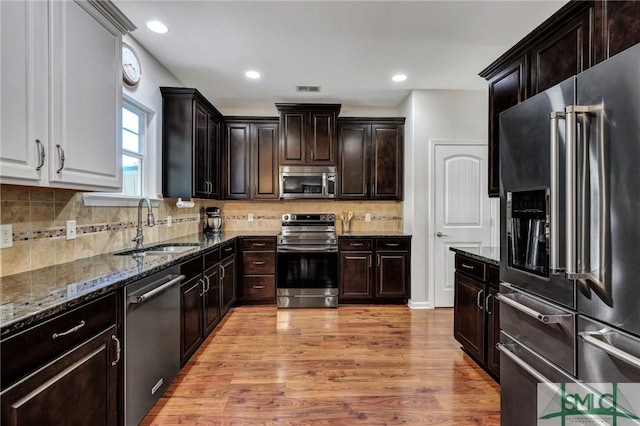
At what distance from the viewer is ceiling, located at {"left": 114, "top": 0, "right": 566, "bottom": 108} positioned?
2287 millimetres

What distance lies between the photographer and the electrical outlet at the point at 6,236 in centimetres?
155

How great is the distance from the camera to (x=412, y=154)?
12.9ft

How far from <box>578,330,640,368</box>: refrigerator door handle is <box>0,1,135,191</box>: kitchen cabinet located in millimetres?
2337

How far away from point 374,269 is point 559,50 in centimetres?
284

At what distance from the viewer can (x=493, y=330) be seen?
2.16 meters

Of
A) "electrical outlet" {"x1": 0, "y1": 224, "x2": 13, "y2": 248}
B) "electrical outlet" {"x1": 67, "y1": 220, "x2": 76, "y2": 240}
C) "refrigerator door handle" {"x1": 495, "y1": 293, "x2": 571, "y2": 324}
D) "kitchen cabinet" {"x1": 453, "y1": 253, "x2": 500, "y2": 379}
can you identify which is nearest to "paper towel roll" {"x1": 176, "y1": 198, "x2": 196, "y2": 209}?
"electrical outlet" {"x1": 67, "y1": 220, "x2": 76, "y2": 240}

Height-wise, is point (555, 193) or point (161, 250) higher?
point (555, 193)

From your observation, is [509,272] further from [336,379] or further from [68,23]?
[68,23]

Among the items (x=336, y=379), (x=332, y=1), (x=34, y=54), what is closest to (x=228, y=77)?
(x=332, y=1)

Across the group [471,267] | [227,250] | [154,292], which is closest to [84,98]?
[154,292]

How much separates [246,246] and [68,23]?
279 centimetres

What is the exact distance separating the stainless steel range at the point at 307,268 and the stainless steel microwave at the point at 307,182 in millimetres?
501

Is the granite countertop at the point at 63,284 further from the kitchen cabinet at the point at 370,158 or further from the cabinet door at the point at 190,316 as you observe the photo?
the kitchen cabinet at the point at 370,158

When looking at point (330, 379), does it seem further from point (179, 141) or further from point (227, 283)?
point (179, 141)
